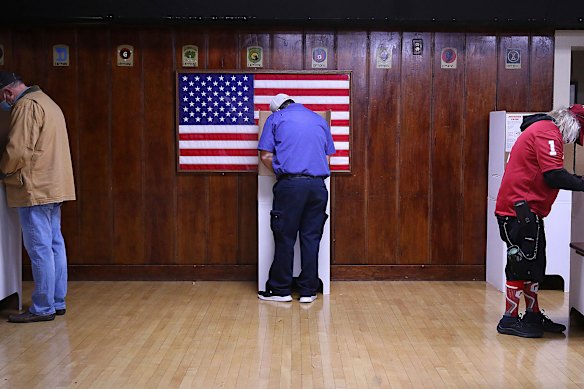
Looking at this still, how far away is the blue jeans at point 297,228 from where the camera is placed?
594 cm

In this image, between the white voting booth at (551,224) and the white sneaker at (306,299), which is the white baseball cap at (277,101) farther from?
the white voting booth at (551,224)

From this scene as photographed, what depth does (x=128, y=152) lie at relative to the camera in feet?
22.2

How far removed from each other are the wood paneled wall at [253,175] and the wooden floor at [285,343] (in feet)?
1.70

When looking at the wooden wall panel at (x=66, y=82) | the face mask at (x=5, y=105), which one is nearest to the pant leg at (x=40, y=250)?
the face mask at (x=5, y=105)

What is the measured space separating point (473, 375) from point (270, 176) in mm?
2660

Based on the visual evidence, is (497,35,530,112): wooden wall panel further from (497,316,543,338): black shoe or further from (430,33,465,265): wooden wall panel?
(497,316,543,338): black shoe

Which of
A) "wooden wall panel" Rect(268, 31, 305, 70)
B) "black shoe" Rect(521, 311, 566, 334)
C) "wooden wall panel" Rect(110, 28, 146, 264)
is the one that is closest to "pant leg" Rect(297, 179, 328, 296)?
"wooden wall panel" Rect(268, 31, 305, 70)

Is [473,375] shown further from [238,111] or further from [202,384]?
[238,111]

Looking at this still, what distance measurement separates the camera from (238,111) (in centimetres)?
670

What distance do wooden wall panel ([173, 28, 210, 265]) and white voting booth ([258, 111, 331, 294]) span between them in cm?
74

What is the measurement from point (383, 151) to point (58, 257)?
293 cm

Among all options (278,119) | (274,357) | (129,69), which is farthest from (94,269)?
(274,357)

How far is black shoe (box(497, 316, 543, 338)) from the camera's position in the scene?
16.0ft

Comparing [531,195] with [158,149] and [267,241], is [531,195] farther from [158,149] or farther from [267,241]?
[158,149]
